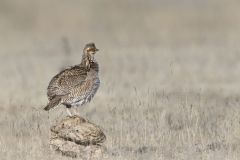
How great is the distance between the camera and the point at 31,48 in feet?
96.6

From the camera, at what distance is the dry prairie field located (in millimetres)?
13305

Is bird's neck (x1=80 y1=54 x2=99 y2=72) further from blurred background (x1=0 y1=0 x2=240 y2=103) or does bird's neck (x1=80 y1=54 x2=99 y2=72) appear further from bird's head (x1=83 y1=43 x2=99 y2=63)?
blurred background (x1=0 y1=0 x2=240 y2=103)

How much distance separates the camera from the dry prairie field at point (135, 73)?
1330 cm

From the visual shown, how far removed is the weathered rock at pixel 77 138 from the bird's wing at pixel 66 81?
38 cm

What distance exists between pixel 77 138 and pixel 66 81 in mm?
805

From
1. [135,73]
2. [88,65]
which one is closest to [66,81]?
[88,65]

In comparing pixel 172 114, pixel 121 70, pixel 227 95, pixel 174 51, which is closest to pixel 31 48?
pixel 174 51

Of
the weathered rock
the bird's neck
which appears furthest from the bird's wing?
the weathered rock

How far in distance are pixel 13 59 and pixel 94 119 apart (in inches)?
434

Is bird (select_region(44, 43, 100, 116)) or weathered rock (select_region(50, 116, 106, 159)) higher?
bird (select_region(44, 43, 100, 116))

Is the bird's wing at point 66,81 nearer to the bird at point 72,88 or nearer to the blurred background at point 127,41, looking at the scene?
the bird at point 72,88

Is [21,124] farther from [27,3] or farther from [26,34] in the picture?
[27,3]

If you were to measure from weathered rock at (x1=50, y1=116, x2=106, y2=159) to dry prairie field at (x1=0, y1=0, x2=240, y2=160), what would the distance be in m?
0.17

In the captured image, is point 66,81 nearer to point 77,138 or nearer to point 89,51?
point 89,51
